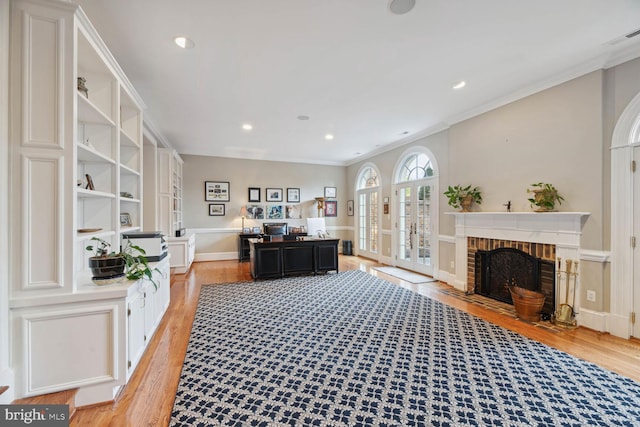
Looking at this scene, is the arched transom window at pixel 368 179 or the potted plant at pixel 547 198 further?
the arched transom window at pixel 368 179

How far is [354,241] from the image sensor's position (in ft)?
27.3

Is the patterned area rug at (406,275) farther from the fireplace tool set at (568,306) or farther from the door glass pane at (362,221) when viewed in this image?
the fireplace tool set at (568,306)

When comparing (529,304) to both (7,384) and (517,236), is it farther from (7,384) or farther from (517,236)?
(7,384)

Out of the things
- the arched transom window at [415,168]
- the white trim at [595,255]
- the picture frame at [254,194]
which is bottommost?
the white trim at [595,255]

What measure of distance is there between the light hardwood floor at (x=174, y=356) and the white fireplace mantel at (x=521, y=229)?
2.65 ft

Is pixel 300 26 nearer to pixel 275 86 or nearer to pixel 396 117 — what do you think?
pixel 275 86

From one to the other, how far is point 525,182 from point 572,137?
2.26 ft

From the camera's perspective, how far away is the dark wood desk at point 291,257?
524 centimetres

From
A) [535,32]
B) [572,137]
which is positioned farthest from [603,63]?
[535,32]

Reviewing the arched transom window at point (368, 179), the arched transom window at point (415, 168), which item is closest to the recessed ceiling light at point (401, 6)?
the arched transom window at point (415, 168)

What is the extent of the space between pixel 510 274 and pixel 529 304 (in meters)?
0.70

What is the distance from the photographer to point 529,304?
10.6 feet

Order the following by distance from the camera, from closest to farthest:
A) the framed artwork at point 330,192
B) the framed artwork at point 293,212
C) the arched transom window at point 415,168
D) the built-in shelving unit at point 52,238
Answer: the built-in shelving unit at point 52,238 < the arched transom window at point 415,168 < the framed artwork at point 293,212 < the framed artwork at point 330,192

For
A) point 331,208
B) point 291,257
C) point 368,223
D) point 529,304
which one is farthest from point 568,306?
point 331,208
